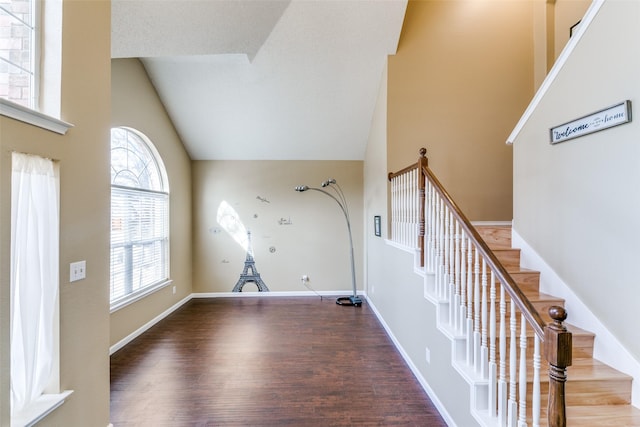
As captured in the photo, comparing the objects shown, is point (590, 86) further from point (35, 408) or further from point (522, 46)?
point (35, 408)

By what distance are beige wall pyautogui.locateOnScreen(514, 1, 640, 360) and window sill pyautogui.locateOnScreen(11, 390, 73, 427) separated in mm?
3409

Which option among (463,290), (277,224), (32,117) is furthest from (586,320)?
(277,224)

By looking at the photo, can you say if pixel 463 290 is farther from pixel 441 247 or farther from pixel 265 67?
pixel 265 67

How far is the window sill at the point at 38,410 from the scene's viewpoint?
1365mm

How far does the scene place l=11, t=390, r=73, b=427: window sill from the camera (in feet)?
4.48

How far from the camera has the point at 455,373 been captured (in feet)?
6.56

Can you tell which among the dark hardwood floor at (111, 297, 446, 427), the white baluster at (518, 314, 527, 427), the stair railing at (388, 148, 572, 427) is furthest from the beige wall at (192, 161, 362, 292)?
the white baluster at (518, 314, 527, 427)

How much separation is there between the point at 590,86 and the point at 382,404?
2.94 m

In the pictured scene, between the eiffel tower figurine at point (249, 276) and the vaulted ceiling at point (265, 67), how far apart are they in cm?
186

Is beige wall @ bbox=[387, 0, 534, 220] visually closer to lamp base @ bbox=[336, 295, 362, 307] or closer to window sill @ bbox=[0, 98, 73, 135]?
lamp base @ bbox=[336, 295, 362, 307]

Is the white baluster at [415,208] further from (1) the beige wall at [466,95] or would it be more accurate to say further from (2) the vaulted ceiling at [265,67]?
(2) the vaulted ceiling at [265,67]

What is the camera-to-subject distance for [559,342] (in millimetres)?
1158

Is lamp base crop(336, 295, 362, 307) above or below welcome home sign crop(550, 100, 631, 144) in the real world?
below

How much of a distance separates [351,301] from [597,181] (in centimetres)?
372
